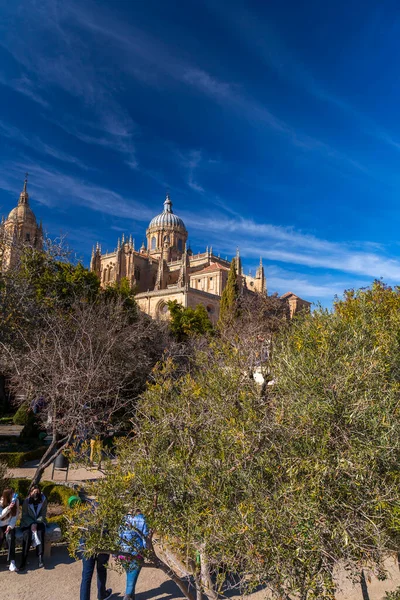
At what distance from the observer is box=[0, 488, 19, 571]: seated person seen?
6.89 m

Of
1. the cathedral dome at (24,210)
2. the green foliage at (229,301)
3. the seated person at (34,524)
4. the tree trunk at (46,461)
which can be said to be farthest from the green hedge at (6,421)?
the cathedral dome at (24,210)

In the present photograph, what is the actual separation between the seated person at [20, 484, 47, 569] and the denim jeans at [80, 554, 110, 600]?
4.63ft

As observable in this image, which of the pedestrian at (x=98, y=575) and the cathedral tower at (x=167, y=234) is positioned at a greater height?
the cathedral tower at (x=167, y=234)

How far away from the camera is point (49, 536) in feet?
24.8

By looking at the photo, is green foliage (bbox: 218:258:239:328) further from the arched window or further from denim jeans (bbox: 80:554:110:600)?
denim jeans (bbox: 80:554:110:600)

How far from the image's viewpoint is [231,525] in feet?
13.5

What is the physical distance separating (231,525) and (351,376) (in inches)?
83.1

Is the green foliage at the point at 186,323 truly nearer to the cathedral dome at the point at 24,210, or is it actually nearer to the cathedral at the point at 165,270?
the cathedral at the point at 165,270

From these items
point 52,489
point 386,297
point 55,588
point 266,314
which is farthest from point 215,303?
point 55,588

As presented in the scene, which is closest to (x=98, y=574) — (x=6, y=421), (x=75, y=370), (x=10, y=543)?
(x=10, y=543)

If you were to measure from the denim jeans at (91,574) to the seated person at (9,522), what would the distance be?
1607 mm

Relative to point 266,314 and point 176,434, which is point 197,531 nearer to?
point 176,434

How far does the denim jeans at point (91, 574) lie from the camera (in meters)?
5.85

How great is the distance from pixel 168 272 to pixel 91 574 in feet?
152
